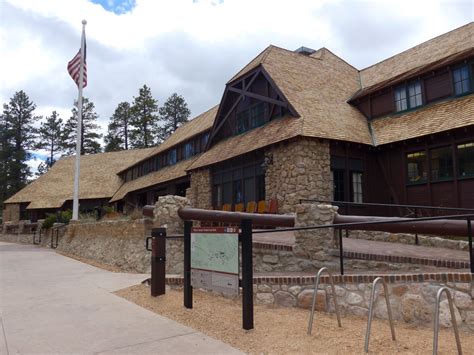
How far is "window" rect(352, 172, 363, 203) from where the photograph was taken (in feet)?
48.2

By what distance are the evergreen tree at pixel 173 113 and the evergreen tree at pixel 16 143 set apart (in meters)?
20.7

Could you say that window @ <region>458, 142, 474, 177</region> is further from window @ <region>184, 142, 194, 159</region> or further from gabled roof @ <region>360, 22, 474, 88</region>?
window @ <region>184, 142, 194, 159</region>

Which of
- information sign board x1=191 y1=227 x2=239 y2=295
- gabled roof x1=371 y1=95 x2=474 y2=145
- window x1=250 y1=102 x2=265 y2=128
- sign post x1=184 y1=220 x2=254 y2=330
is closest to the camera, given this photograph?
sign post x1=184 y1=220 x2=254 y2=330

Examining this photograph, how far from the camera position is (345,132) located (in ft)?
46.8

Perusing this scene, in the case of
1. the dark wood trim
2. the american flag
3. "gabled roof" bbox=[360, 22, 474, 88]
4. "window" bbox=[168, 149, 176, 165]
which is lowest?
"window" bbox=[168, 149, 176, 165]

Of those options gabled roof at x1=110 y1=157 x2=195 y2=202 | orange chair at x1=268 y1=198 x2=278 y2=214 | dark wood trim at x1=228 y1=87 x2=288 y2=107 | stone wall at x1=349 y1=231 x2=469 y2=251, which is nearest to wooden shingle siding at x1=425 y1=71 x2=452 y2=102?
dark wood trim at x1=228 y1=87 x2=288 y2=107

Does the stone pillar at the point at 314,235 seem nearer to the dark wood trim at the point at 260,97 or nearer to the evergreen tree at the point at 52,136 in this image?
the dark wood trim at the point at 260,97

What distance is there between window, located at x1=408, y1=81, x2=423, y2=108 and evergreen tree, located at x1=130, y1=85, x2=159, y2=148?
146 ft

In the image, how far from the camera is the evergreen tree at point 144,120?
5488 centimetres

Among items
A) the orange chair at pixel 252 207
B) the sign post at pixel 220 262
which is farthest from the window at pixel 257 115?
the sign post at pixel 220 262

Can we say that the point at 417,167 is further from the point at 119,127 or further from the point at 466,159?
the point at 119,127

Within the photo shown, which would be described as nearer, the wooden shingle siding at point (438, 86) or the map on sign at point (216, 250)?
the map on sign at point (216, 250)

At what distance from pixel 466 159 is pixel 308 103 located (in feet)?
19.7

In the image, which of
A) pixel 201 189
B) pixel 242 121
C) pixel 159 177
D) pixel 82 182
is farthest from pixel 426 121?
pixel 82 182
